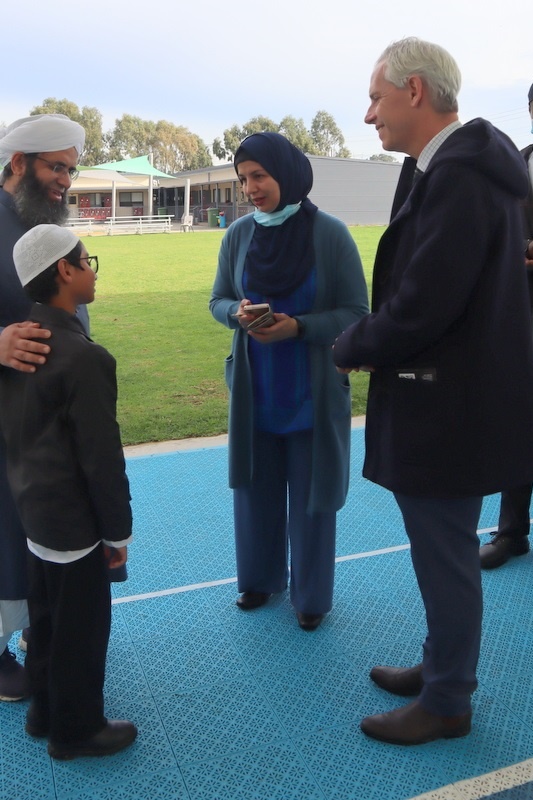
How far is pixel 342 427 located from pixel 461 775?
1279 mm

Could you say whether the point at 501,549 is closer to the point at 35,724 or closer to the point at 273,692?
the point at 273,692

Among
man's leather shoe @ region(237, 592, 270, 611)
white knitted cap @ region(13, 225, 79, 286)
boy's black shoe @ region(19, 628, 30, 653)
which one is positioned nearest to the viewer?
white knitted cap @ region(13, 225, 79, 286)

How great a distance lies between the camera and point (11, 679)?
2.53m

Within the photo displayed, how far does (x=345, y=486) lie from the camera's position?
282 cm

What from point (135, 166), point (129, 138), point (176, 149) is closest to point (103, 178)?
point (135, 166)

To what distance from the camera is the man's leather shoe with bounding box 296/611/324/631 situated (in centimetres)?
291

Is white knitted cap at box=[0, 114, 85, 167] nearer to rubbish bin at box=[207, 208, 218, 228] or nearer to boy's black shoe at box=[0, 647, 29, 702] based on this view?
boy's black shoe at box=[0, 647, 29, 702]

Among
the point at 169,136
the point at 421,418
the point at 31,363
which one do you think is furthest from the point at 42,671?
the point at 169,136

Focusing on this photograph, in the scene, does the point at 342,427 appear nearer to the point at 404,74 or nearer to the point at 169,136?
the point at 404,74

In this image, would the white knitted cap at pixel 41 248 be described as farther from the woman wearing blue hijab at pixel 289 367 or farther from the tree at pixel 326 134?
the tree at pixel 326 134

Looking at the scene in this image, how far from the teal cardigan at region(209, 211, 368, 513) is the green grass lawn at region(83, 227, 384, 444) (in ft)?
8.77

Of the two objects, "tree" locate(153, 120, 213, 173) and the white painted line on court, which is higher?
"tree" locate(153, 120, 213, 173)

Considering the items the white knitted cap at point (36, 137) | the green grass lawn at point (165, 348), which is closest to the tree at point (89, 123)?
the green grass lawn at point (165, 348)

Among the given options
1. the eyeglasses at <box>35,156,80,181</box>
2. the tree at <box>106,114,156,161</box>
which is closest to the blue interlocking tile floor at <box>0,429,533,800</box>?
the eyeglasses at <box>35,156,80,181</box>
